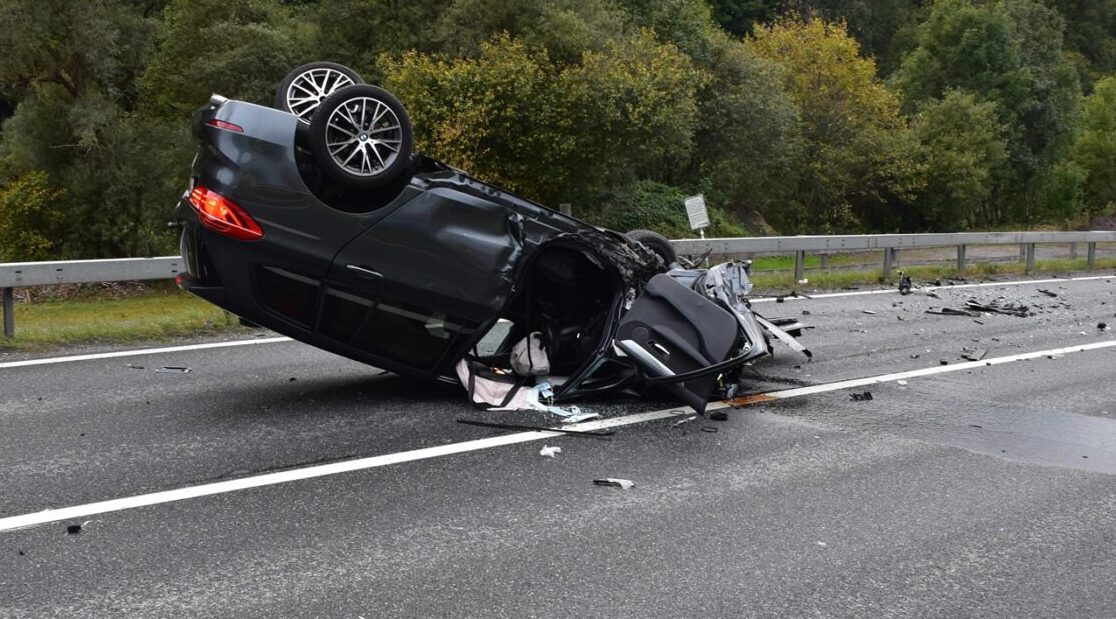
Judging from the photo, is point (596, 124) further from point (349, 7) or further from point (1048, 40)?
point (1048, 40)

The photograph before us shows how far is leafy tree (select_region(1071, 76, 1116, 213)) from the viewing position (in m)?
55.0

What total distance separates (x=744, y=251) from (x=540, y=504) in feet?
38.1

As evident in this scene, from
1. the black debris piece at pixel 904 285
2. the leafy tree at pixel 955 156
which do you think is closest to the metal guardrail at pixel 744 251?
the black debris piece at pixel 904 285

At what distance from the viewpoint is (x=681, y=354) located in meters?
6.92

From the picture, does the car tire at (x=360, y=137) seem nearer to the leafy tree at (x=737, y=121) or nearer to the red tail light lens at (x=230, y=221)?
the red tail light lens at (x=230, y=221)

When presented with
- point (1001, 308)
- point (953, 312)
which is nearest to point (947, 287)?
point (1001, 308)

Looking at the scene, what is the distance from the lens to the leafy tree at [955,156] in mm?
42812

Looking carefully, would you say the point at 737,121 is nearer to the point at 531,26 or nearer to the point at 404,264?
the point at 531,26

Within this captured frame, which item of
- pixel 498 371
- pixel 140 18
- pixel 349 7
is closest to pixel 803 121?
pixel 349 7

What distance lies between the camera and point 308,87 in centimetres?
725

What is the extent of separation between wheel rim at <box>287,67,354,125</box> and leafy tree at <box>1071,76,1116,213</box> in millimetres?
55279

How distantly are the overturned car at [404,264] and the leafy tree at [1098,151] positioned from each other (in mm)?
54356

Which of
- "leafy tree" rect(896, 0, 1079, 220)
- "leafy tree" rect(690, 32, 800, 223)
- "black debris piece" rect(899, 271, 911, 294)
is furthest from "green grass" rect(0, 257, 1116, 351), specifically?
"leafy tree" rect(896, 0, 1079, 220)

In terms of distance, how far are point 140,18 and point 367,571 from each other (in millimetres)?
33381
